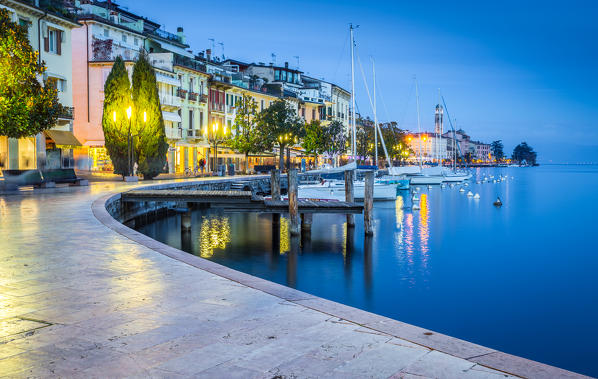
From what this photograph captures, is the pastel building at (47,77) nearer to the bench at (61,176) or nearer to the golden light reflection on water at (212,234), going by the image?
the bench at (61,176)

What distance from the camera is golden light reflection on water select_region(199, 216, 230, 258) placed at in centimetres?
2269

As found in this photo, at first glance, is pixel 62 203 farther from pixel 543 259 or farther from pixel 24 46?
pixel 543 259

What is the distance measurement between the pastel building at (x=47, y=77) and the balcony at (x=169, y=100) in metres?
13.4

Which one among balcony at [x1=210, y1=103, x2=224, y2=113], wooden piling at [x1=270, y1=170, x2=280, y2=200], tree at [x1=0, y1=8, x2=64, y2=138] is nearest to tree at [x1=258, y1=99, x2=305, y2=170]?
balcony at [x1=210, y1=103, x2=224, y2=113]

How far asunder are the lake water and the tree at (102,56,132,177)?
787cm

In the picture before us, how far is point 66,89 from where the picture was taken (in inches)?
1585

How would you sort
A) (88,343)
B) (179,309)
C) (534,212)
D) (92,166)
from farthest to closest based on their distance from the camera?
(92,166), (534,212), (179,309), (88,343)

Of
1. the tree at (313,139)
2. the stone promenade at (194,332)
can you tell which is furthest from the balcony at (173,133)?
the stone promenade at (194,332)

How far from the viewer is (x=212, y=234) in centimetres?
2681

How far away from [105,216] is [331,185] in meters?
25.5

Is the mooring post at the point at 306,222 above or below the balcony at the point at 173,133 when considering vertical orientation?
Result: below

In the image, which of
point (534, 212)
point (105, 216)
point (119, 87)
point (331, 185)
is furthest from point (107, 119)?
point (534, 212)

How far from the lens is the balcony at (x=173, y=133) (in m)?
54.7

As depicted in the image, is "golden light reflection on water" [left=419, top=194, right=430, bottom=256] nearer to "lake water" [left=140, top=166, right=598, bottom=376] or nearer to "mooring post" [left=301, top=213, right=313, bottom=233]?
"lake water" [left=140, top=166, right=598, bottom=376]
